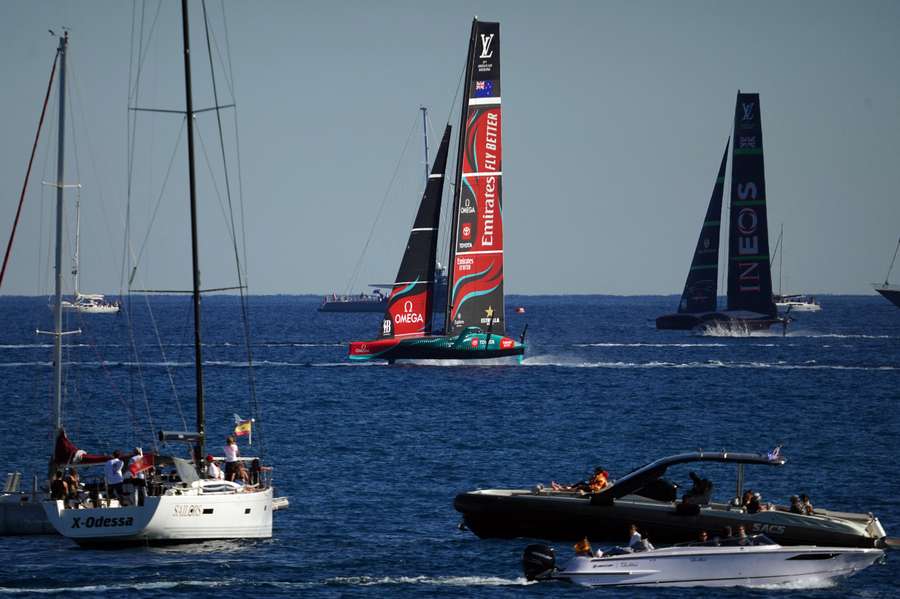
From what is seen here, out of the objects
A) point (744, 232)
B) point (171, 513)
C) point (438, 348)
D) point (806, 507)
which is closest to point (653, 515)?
point (806, 507)

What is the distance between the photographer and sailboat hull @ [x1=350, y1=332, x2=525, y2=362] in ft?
312

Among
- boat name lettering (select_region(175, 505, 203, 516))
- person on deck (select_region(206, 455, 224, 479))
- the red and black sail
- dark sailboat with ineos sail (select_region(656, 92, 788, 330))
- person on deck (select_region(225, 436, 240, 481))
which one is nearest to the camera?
boat name lettering (select_region(175, 505, 203, 516))

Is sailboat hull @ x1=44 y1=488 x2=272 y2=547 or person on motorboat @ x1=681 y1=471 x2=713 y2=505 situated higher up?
person on motorboat @ x1=681 y1=471 x2=713 y2=505

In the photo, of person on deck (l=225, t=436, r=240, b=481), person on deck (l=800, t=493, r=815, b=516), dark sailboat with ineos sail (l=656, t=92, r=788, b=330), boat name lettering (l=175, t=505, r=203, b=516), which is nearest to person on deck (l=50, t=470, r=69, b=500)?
boat name lettering (l=175, t=505, r=203, b=516)

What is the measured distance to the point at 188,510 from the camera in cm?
3966

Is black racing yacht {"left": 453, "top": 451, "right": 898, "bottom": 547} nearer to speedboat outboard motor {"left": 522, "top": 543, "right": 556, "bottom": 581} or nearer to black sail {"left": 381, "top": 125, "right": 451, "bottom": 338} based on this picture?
speedboat outboard motor {"left": 522, "top": 543, "right": 556, "bottom": 581}

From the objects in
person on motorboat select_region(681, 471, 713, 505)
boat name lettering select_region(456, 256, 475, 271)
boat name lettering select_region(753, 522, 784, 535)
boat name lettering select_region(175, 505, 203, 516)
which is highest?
boat name lettering select_region(456, 256, 475, 271)

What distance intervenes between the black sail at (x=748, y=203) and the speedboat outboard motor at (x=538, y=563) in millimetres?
104089

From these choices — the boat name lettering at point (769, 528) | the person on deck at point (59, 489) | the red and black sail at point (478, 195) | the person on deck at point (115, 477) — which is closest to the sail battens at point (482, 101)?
the red and black sail at point (478, 195)

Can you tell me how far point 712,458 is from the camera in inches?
1529

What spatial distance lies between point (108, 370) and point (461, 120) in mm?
33931

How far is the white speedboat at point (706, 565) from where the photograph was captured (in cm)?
3666

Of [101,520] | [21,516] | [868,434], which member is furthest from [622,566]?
[868,434]

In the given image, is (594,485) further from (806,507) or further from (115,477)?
(115,477)
